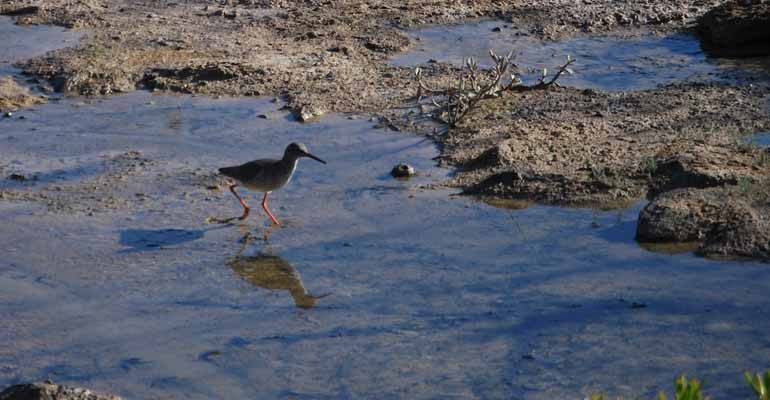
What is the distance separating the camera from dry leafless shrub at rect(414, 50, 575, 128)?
1045cm

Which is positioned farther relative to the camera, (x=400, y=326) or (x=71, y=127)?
(x=71, y=127)

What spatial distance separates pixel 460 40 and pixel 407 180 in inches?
176

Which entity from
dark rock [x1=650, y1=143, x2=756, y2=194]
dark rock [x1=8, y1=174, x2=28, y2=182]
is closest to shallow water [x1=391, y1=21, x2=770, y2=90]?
dark rock [x1=650, y1=143, x2=756, y2=194]

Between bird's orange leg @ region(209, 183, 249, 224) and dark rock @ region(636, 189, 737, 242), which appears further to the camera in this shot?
bird's orange leg @ region(209, 183, 249, 224)

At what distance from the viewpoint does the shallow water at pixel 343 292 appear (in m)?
6.20

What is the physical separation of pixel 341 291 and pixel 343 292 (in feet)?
0.07

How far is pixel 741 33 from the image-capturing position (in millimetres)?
12672

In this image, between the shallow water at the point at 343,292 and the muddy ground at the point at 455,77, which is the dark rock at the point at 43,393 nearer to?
the shallow water at the point at 343,292

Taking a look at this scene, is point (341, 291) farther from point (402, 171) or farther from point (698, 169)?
point (698, 169)

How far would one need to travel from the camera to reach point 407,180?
30.5ft

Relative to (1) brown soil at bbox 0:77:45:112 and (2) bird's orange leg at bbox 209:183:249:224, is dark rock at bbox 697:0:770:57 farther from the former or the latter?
(1) brown soil at bbox 0:77:45:112

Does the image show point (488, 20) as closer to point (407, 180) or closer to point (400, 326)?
point (407, 180)

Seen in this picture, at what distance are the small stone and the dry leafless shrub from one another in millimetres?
1108

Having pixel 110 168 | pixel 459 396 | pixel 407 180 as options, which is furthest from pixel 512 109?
pixel 459 396
